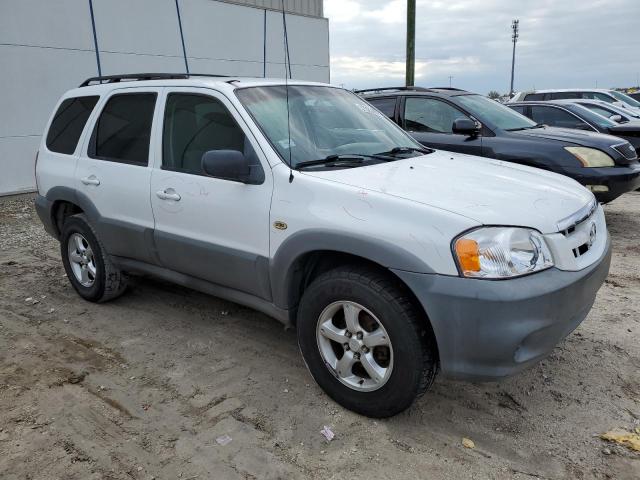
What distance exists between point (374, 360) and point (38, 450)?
5.80 feet

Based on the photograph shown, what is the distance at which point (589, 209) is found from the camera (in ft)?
9.94

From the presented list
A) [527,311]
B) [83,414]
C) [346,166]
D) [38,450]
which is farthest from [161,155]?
[527,311]

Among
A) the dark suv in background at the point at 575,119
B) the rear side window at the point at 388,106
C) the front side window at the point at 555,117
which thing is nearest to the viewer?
the rear side window at the point at 388,106

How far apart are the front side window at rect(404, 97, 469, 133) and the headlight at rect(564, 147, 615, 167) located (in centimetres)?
137

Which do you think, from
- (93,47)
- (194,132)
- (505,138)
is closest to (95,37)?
(93,47)

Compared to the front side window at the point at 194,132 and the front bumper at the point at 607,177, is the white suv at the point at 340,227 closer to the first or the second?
the front side window at the point at 194,132

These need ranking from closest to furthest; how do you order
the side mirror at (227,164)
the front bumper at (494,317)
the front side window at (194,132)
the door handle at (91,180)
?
the front bumper at (494,317) < the side mirror at (227,164) < the front side window at (194,132) < the door handle at (91,180)

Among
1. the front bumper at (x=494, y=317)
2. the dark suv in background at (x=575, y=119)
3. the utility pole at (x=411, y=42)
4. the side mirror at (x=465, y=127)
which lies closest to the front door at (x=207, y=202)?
the front bumper at (x=494, y=317)

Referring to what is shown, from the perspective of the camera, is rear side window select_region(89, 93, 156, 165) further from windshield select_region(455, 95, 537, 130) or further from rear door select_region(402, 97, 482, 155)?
windshield select_region(455, 95, 537, 130)

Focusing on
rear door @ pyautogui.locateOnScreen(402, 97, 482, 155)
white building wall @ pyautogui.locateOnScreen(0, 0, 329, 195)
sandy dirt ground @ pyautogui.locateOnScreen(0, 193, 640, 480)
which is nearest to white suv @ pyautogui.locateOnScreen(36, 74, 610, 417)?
sandy dirt ground @ pyautogui.locateOnScreen(0, 193, 640, 480)

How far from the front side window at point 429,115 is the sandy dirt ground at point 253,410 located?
324cm

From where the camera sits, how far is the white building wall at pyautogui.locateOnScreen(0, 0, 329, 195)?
964 centimetres

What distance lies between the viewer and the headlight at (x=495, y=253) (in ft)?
7.88

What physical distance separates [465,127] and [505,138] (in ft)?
2.10
